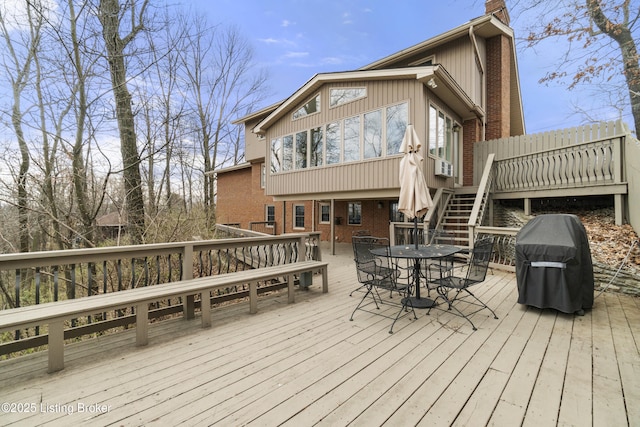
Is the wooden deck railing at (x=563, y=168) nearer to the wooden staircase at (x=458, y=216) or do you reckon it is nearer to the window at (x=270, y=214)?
the wooden staircase at (x=458, y=216)

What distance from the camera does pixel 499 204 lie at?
912 centimetres

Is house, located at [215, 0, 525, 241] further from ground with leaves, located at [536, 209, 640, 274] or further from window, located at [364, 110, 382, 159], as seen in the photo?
ground with leaves, located at [536, 209, 640, 274]

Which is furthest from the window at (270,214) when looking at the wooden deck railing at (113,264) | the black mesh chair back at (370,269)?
the black mesh chair back at (370,269)

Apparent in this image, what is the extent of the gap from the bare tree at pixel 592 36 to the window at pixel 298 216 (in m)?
10.5

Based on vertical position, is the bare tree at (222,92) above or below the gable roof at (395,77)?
above

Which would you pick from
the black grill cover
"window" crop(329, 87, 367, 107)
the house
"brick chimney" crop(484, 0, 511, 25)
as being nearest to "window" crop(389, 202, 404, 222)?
the house

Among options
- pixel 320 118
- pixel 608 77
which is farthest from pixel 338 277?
pixel 608 77

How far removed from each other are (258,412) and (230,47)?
22489mm

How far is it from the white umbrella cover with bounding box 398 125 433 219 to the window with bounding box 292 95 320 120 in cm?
596

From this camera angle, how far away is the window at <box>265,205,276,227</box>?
15.4 metres

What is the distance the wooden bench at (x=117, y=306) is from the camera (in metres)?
2.35

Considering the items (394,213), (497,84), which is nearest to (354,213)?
(394,213)

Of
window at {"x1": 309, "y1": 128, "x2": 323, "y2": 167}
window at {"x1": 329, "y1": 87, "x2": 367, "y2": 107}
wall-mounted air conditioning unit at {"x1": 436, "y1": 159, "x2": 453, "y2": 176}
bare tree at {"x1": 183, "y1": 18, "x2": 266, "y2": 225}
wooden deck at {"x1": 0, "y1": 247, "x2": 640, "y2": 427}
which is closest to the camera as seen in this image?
wooden deck at {"x1": 0, "y1": 247, "x2": 640, "y2": 427}

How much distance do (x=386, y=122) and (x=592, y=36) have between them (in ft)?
18.8
